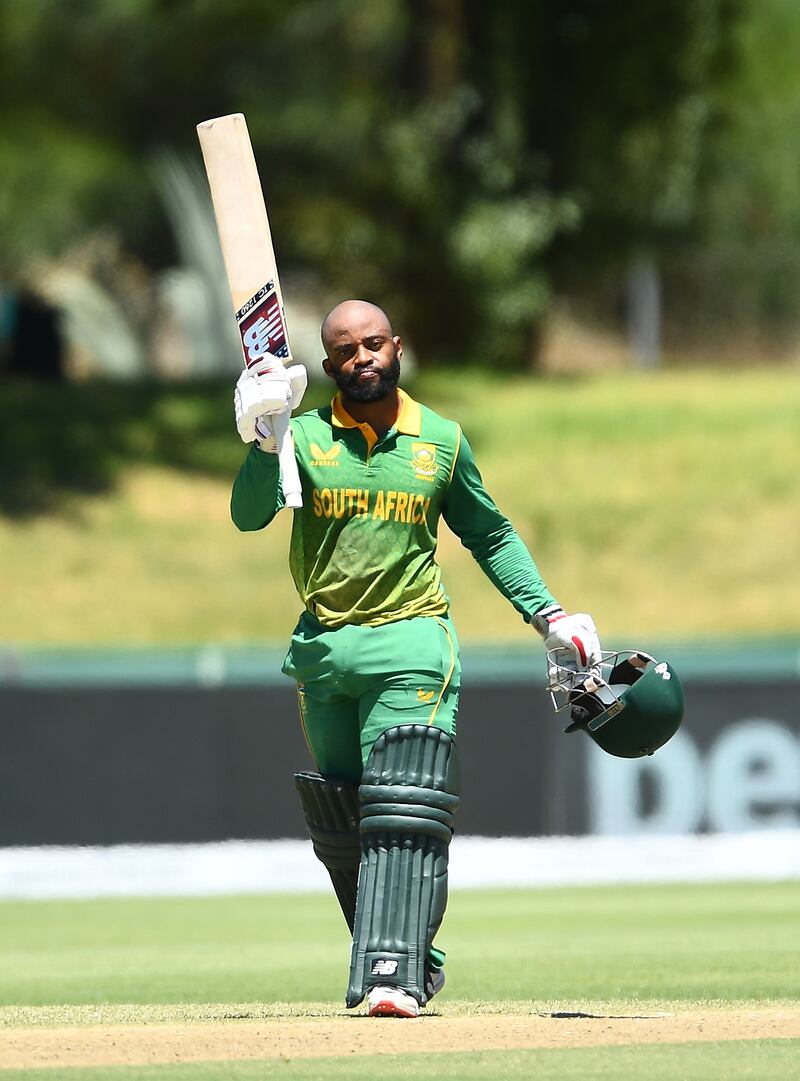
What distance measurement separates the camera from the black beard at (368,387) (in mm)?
5625

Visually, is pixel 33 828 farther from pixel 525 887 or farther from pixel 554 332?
pixel 554 332

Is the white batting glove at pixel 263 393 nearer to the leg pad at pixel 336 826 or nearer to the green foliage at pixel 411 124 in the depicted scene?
the leg pad at pixel 336 826

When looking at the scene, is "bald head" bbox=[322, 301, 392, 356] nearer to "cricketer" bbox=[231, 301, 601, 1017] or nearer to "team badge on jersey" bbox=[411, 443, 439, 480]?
"cricketer" bbox=[231, 301, 601, 1017]

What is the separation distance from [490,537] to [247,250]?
3.37 feet

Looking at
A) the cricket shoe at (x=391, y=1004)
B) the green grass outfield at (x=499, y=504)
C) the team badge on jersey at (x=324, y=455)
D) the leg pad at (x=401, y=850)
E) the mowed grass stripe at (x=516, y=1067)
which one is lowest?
the mowed grass stripe at (x=516, y=1067)

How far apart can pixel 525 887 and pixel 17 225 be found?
2021cm

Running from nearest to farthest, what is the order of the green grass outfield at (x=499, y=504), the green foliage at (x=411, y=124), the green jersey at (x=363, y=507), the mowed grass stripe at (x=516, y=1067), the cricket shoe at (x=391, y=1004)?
the mowed grass stripe at (x=516, y=1067), the cricket shoe at (x=391, y=1004), the green jersey at (x=363, y=507), the green grass outfield at (x=499, y=504), the green foliage at (x=411, y=124)

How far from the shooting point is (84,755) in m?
12.5

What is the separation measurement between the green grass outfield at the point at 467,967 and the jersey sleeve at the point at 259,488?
51.5 inches

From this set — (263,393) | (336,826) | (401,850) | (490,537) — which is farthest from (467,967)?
(263,393)

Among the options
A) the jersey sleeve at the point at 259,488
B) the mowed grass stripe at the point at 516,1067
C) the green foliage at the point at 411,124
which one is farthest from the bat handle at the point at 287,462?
the green foliage at the point at 411,124

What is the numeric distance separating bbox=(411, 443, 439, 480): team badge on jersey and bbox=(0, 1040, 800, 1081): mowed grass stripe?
1.61 meters

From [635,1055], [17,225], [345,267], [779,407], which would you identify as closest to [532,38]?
[345,267]

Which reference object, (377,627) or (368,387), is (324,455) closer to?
(368,387)
